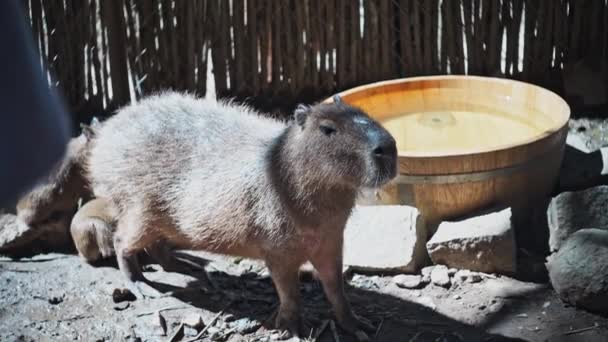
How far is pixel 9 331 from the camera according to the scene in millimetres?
3947

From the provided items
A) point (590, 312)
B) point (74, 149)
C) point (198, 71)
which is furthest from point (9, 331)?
point (590, 312)

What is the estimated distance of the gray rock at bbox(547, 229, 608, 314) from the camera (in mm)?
3672

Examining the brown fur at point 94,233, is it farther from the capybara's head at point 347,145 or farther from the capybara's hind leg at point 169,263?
the capybara's head at point 347,145

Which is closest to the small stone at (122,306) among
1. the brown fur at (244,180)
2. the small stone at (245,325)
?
the brown fur at (244,180)

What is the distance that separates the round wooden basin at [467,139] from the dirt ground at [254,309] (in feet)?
1.49

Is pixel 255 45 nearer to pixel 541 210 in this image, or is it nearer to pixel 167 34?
pixel 167 34

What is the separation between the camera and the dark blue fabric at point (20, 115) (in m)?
1.12

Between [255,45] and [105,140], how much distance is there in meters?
1.65

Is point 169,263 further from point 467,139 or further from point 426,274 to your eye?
point 467,139

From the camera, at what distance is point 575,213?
426 centimetres

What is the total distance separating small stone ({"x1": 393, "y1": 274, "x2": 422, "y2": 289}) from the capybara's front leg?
38 centimetres

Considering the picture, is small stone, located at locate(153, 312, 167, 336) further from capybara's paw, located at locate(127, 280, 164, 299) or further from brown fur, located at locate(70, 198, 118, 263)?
brown fur, located at locate(70, 198, 118, 263)

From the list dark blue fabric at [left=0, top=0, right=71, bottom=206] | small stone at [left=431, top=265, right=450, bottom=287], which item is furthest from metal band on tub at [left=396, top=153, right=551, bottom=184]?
dark blue fabric at [left=0, top=0, right=71, bottom=206]

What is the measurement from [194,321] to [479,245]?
1.44m
